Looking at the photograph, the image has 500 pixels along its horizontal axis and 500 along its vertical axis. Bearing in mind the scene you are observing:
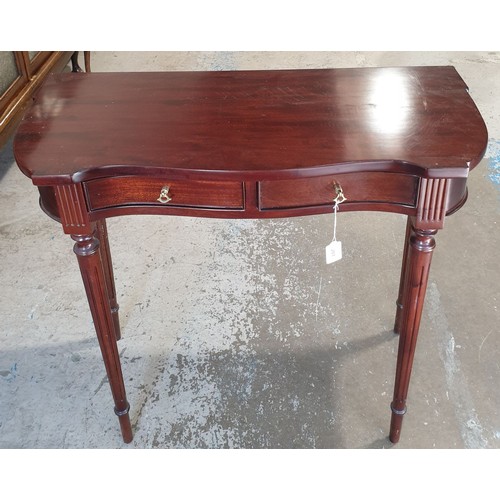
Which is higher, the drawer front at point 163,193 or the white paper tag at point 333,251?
the drawer front at point 163,193

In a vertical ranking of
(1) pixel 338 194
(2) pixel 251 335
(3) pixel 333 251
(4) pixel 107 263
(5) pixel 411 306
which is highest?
(1) pixel 338 194

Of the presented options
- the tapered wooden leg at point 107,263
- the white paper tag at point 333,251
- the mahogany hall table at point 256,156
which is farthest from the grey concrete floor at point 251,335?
the white paper tag at point 333,251

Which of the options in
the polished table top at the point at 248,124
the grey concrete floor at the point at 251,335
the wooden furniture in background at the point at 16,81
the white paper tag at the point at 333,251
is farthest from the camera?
the wooden furniture in background at the point at 16,81

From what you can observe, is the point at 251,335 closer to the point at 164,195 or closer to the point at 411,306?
the point at 411,306

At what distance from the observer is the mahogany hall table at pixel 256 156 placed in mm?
1279

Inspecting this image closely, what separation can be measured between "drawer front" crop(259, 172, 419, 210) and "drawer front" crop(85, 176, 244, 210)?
7 centimetres

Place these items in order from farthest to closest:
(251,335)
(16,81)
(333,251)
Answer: (16,81), (251,335), (333,251)

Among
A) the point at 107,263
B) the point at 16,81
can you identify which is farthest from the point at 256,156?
the point at 16,81

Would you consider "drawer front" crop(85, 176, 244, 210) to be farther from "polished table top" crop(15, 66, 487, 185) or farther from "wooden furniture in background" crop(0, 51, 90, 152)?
"wooden furniture in background" crop(0, 51, 90, 152)

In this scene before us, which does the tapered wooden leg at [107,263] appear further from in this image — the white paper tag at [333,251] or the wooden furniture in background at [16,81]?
the wooden furniture in background at [16,81]

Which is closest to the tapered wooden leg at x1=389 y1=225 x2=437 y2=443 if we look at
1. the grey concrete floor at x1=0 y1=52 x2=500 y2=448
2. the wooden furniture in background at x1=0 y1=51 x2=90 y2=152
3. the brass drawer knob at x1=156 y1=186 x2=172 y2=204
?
the grey concrete floor at x1=0 y1=52 x2=500 y2=448

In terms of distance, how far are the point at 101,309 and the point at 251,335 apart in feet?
2.18

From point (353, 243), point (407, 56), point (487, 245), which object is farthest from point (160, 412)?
point (407, 56)

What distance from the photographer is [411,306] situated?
4.71ft
